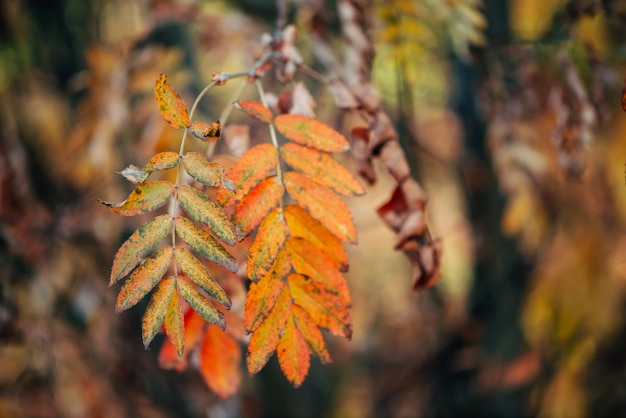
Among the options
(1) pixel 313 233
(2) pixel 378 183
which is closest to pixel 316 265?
(1) pixel 313 233

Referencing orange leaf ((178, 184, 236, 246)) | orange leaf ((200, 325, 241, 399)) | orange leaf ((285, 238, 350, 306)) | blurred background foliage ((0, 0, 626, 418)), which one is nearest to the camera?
orange leaf ((178, 184, 236, 246))

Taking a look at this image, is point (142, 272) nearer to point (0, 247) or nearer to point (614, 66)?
point (0, 247)

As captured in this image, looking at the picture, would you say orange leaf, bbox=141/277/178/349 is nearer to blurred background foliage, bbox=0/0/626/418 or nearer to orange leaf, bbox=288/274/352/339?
orange leaf, bbox=288/274/352/339

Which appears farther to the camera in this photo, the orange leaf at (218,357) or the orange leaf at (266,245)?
the orange leaf at (218,357)

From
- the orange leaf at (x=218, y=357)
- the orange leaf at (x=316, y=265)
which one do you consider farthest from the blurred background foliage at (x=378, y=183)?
the orange leaf at (x=316, y=265)

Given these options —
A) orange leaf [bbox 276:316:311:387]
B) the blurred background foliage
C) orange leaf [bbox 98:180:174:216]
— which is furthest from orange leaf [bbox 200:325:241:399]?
the blurred background foliage

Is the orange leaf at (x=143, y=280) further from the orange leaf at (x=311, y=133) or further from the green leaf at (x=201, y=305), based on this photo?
the orange leaf at (x=311, y=133)

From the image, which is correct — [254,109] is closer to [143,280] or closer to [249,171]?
[249,171]
